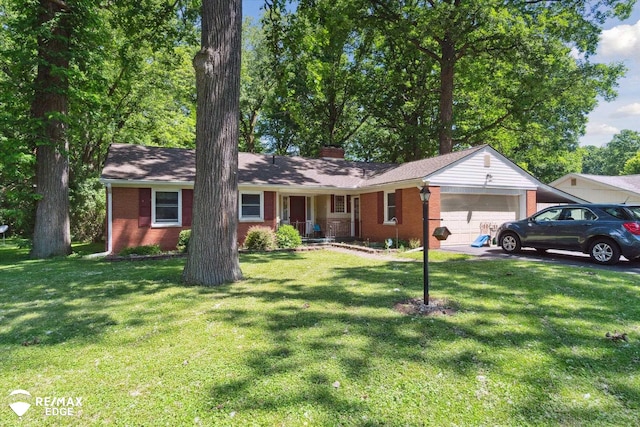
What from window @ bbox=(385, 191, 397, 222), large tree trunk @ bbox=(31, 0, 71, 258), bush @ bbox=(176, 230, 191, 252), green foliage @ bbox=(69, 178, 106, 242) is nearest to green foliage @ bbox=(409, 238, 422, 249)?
window @ bbox=(385, 191, 397, 222)

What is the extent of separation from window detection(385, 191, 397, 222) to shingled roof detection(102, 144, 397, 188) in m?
2.03

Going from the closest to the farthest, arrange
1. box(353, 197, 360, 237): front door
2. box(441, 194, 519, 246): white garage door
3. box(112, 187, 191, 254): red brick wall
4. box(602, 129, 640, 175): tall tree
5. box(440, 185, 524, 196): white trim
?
→ 1. box(112, 187, 191, 254): red brick wall
2. box(440, 185, 524, 196): white trim
3. box(441, 194, 519, 246): white garage door
4. box(353, 197, 360, 237): front door
5. box(602, 129, 640, 175): tall tree

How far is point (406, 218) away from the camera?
14562 millimetres

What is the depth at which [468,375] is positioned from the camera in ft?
10.6

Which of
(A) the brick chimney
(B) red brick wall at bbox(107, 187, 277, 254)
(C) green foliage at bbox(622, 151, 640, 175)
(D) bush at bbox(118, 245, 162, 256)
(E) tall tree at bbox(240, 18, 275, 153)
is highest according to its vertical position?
(E) tall tree at bbox(240, 18, 275, 153)

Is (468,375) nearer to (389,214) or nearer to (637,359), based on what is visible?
(637,359)

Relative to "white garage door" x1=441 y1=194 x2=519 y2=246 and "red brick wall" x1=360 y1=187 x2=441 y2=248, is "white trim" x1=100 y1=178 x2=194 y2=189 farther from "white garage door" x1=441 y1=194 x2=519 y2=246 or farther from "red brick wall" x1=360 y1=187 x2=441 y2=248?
"white garage door" x1=441 y1=194 x2=519 y2=246

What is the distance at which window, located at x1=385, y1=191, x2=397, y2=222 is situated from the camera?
51.5 ft

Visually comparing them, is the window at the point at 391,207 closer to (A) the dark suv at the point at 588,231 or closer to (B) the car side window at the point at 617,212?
(A) the dark suv at the point at 588,231

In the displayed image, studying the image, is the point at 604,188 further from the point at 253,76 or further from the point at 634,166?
the point at 634,166

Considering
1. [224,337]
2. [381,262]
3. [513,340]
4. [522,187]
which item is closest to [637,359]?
[513,340]

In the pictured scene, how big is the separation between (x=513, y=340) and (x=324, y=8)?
526 inches

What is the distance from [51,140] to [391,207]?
13333 mm

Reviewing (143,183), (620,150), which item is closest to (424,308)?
(143,183)
